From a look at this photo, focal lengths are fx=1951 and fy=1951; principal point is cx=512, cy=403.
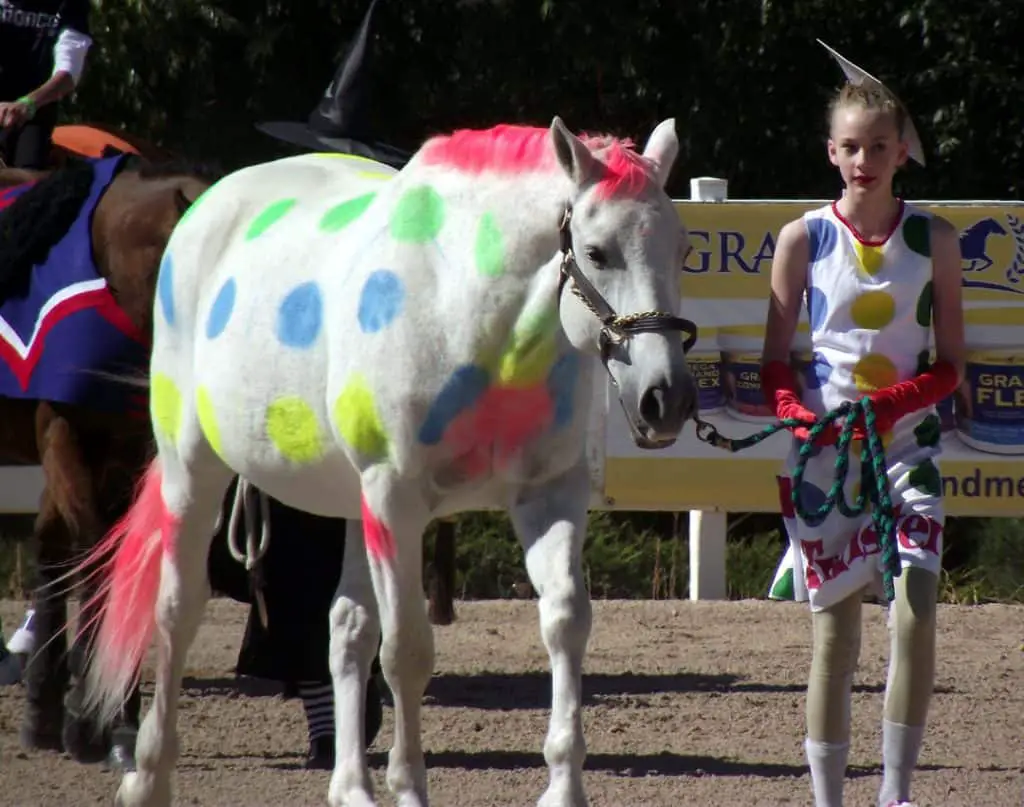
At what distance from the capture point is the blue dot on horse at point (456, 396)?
440 centimetres

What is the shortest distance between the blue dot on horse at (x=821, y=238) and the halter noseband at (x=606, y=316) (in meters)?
0.65

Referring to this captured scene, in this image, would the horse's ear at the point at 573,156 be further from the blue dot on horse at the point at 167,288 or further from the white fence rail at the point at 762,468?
the white fence rail at the point at 762,468

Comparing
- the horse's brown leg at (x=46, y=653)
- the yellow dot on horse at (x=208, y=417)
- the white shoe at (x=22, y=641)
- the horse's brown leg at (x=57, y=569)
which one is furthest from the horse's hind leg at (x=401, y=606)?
the white shoe at (x=22, y=641)

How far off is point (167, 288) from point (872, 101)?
2018 millimetres

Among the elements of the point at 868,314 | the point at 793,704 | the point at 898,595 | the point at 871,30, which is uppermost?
the point at 871,30

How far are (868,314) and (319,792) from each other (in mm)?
2155

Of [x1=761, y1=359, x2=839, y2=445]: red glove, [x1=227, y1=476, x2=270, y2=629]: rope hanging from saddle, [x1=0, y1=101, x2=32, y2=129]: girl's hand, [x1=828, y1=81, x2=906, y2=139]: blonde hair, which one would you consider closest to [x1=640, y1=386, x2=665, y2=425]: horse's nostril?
[x1=761, y1=359, x2=839, y2=445]: red glove

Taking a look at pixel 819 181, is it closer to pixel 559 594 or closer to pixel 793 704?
pixel 793 704

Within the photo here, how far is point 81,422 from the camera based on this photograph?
6008 mm

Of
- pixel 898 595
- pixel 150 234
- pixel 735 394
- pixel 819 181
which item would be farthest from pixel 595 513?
pixel 898 595

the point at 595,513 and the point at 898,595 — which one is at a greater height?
the point at 898,595

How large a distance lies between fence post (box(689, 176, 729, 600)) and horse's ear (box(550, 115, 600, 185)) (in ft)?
15.7

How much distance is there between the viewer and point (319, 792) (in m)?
5.56

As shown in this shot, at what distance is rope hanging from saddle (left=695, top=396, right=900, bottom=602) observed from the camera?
14.5 ft
